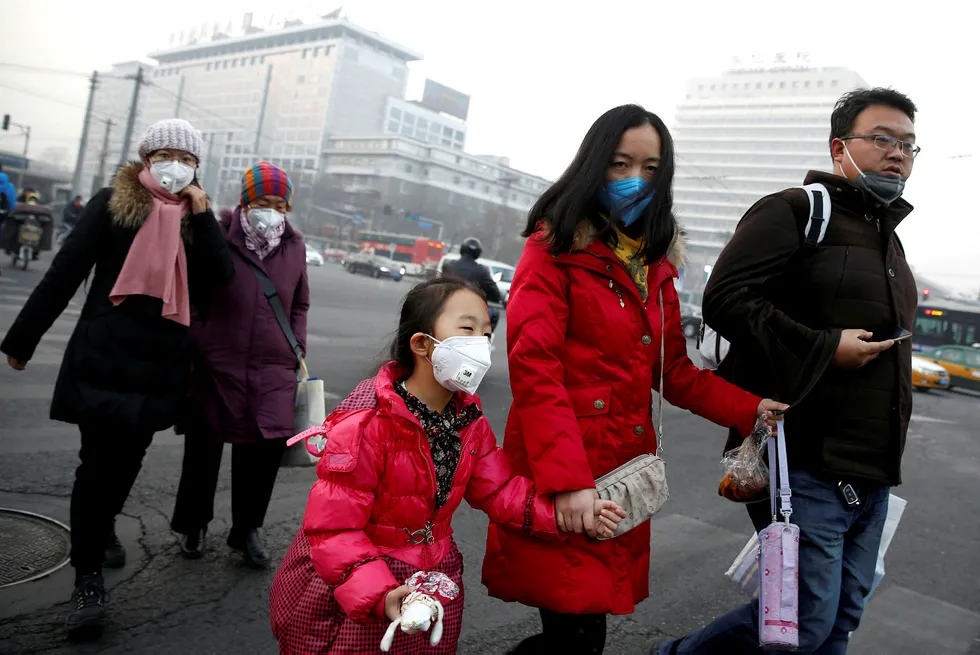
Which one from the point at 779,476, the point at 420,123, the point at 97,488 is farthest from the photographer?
the point at 420,123

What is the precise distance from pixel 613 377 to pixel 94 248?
7.18ft

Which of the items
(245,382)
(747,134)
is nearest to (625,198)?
(245,382)

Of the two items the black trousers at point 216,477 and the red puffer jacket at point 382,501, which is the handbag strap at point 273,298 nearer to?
the black trousers at point 216,477

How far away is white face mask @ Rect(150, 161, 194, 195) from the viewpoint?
10.5 ft

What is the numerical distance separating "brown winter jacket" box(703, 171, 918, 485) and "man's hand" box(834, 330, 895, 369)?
25mm

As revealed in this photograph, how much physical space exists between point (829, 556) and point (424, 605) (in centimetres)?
127

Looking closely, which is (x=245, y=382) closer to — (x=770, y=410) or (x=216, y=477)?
(x=216, y=477)

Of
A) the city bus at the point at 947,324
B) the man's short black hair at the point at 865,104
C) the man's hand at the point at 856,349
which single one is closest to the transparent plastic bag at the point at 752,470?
the man's hand at the point at 856,349

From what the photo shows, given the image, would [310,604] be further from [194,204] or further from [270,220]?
[270,220]

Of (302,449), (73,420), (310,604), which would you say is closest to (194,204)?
(73,420)

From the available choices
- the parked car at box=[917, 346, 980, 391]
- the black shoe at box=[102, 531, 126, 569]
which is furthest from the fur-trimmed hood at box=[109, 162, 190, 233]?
the parked car at box=[917, 346, 980, 391]

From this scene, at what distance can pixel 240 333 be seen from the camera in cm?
361

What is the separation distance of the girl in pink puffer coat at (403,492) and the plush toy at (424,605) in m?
0.02

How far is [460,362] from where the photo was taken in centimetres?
212
